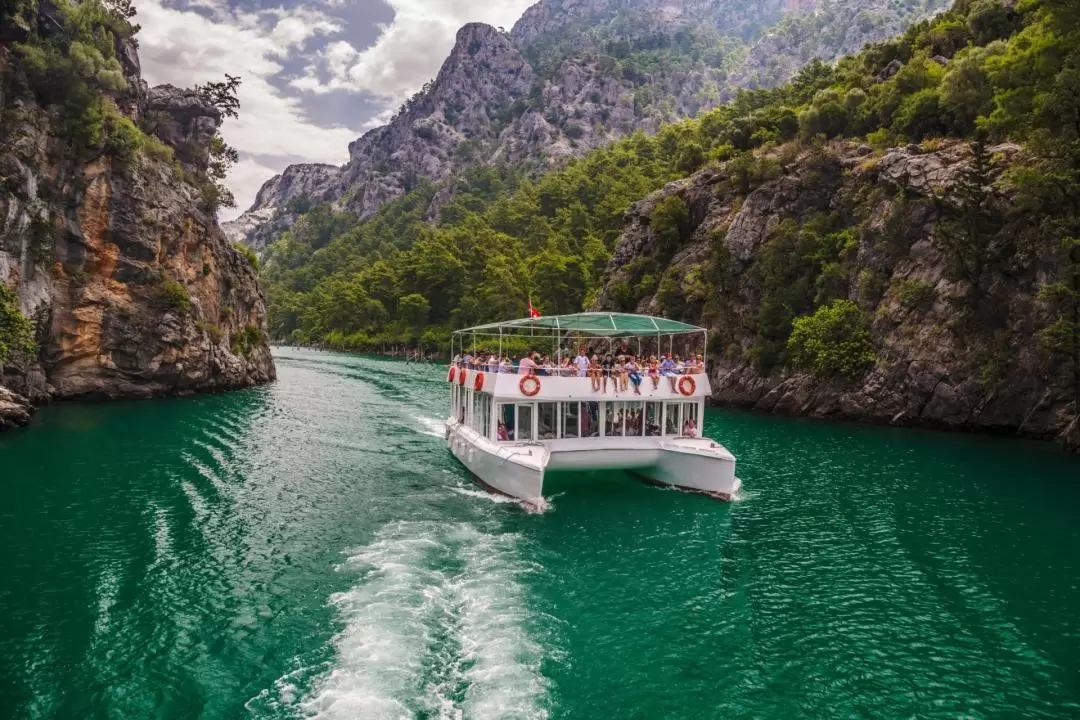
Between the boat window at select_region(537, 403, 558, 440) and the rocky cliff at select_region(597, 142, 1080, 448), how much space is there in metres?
26.9

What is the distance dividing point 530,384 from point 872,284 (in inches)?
1318

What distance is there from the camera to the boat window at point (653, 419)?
82.5ft

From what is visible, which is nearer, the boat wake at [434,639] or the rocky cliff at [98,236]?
the boat wake at [434,639]

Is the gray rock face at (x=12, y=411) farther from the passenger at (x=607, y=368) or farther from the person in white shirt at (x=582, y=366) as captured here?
the passenger at (x=607, y=368)

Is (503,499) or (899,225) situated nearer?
(503,499)

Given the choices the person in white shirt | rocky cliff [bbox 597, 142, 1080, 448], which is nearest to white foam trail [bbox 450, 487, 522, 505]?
the person in white shirt

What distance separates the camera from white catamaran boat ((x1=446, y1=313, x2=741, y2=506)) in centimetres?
2298

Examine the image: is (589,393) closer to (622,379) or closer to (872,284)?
(622,379)

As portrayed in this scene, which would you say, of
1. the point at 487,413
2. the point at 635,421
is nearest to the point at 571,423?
the point at 635,421

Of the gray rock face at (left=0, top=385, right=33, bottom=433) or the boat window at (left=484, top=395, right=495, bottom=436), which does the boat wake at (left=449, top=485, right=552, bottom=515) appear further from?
the gray rock face at (left=0, top=385, right=33, bottom=433)

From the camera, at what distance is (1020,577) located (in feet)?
54.3

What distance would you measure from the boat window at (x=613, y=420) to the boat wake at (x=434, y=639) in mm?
8224

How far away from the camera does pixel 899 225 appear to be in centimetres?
4434

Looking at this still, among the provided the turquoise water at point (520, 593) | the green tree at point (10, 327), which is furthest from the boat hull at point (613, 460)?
the green tree at point (10, 327)
